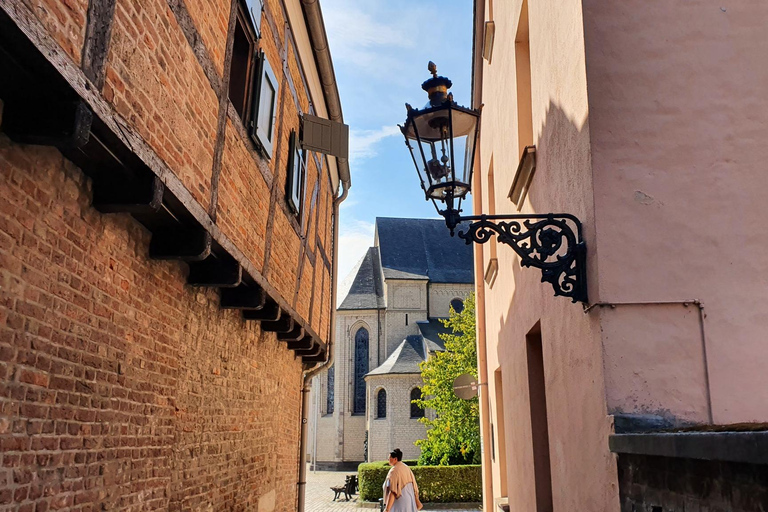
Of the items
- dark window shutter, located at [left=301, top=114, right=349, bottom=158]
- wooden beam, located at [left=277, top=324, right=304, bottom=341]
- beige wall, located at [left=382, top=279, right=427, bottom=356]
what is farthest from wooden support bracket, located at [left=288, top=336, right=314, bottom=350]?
beige wall, located at [left=382, top=279, right=427, bottom=356]

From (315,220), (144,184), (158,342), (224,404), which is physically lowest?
(224,404)

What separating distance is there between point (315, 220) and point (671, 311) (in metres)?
6.76

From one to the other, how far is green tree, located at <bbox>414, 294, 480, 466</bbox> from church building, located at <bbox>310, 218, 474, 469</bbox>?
26.5 ft

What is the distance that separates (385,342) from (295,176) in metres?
29.6

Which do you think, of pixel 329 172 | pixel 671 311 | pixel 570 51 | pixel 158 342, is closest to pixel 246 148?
pixel 158 342

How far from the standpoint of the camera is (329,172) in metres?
11.0

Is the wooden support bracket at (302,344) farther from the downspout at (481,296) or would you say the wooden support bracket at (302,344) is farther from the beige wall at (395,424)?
the beige wall at (395,424)

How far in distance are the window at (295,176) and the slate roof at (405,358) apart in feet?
83.6

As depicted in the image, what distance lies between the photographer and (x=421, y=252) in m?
39.8

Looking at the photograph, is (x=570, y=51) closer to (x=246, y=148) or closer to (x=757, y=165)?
(x=757, y=165)

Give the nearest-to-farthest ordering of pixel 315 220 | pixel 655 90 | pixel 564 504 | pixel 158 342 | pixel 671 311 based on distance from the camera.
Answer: pixel 671 311, pixel 655 90, pixel 564 504, pixel 158 342, pixel 315 220

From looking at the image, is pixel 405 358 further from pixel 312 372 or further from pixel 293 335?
pixel 293 335

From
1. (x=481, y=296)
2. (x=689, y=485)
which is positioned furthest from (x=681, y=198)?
(x=481, y=296)

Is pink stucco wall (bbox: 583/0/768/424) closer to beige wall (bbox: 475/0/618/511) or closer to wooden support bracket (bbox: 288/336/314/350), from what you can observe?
beige wall (bbox: 475/0/618/511)
